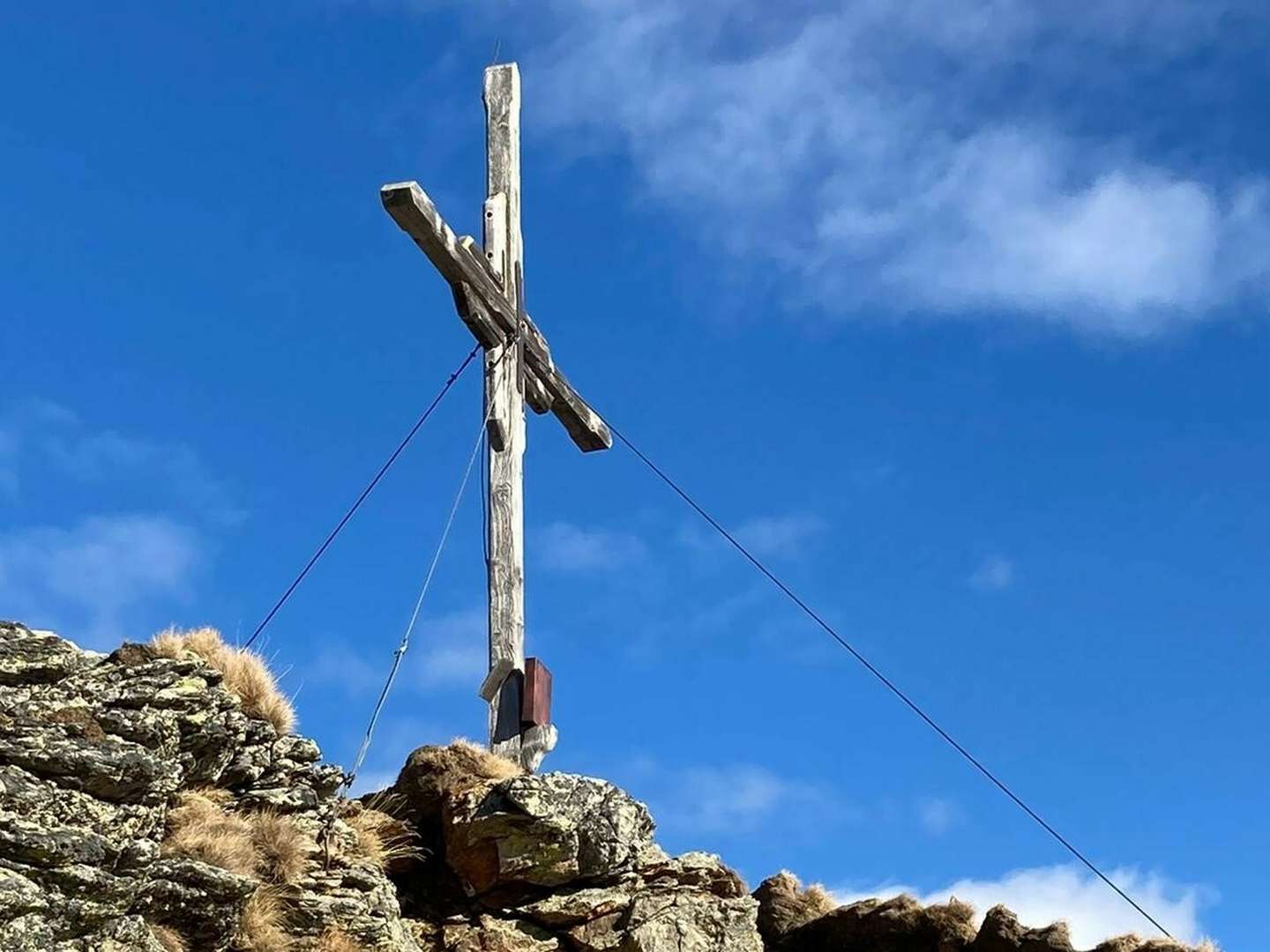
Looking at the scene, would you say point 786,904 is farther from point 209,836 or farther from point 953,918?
point 209,836

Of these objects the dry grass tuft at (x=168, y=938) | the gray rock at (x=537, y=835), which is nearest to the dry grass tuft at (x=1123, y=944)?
the gray rock at (x=537, y=835)

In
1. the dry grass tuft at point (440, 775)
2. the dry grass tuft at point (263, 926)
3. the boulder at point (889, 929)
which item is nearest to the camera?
the dry grass tuft at point (263, 926)

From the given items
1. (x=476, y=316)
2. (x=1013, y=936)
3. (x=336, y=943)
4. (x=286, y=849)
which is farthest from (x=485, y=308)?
(x=1013, y=936)

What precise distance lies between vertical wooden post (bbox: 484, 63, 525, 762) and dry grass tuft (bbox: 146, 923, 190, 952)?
17.3 feet

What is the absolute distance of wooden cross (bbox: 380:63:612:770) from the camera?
645 inches

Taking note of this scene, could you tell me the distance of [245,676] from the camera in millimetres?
13758

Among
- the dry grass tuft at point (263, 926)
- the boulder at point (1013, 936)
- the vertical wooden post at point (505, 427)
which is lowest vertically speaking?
the dry grass tuft at point (263, 926)

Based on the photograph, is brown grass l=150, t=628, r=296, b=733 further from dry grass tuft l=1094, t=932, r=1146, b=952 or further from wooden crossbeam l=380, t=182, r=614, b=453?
dry grass tuft l=1094, t=932, r=1146, b=952

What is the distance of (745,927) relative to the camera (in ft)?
48.0

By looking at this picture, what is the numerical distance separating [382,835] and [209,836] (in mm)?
2469

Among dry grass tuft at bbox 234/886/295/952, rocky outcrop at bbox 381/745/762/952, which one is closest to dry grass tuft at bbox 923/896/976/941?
rocky outcrop at bbox 381/745/762/952

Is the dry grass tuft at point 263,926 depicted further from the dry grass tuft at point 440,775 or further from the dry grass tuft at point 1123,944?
the dry grass tuft at point 1123,944

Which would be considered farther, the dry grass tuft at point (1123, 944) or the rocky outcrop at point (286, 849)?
the dry grass tuft at point (1123, 944)

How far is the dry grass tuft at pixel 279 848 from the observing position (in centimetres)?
1250
